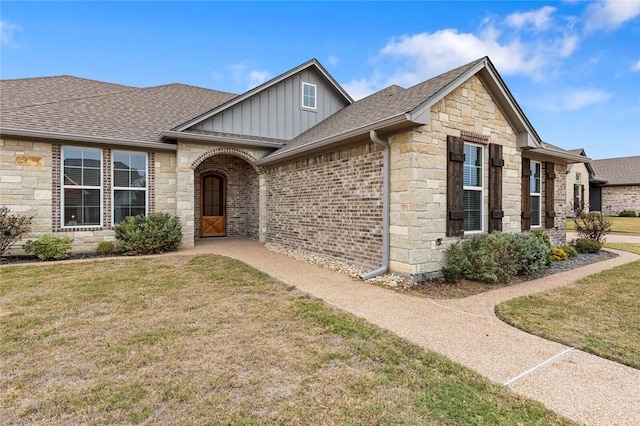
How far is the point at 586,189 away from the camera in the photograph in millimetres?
27938

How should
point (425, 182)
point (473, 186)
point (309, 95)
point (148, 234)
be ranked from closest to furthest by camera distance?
point (425, 182), point (473, 186), point (148, 234), point (309, 95)

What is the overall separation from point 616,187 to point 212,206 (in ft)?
112

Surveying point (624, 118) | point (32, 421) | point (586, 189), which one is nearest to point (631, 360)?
point (32, 421)

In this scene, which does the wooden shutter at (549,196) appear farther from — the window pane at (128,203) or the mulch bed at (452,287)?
the window pane at (128,203)

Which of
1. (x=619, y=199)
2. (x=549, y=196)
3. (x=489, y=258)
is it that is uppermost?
(x=619, y=199)

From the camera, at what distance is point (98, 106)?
1128 centimetres

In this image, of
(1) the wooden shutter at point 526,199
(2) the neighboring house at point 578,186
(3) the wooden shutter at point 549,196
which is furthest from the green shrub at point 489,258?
(2) the neighboring house at point 578,186

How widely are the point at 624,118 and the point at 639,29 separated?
12812 millimetres

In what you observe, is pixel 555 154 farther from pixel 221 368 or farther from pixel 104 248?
pixel 104 248

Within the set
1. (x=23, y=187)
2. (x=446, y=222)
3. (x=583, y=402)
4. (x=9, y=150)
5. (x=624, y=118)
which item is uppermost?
(x=624, y=118)

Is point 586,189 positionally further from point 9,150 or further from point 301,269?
point 9,150

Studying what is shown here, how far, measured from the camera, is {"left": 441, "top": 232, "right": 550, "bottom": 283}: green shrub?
6477 mm

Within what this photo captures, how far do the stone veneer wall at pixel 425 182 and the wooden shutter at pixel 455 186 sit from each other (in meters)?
0.11

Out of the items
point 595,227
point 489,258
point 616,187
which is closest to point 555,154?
point 595,227
